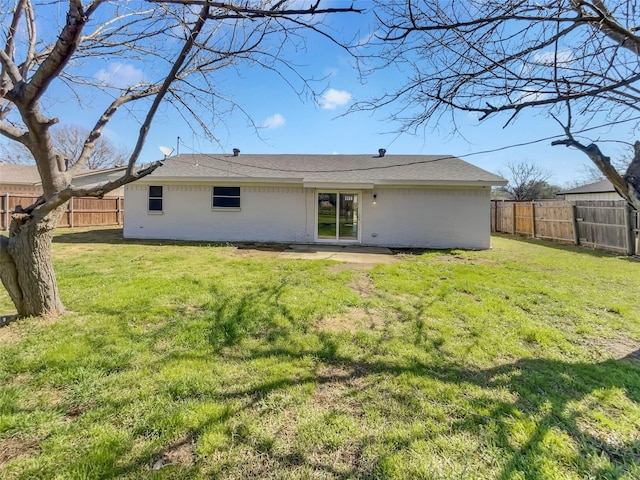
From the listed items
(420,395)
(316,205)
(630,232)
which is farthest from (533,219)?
(420,395)

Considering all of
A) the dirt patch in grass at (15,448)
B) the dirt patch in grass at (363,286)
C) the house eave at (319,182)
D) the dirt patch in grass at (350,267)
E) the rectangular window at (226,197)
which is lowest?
the dirt patch in grass at (15,448)

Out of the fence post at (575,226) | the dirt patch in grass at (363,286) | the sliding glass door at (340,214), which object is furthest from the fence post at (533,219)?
the dirt patch in grass at (363,286)

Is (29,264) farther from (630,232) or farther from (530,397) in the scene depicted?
(630,232)

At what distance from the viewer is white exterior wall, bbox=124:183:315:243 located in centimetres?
1202

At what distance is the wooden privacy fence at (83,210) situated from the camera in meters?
14.4

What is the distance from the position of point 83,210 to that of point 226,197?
10.2m

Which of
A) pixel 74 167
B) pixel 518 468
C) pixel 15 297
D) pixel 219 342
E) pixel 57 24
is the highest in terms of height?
pixel 57 24

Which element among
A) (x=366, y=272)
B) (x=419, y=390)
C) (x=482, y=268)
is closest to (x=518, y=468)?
(x=419, y=390)

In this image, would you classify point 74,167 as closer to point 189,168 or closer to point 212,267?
point 212,267

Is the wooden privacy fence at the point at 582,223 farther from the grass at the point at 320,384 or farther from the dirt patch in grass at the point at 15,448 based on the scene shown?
the dirt patch in grass at the point at 15,448

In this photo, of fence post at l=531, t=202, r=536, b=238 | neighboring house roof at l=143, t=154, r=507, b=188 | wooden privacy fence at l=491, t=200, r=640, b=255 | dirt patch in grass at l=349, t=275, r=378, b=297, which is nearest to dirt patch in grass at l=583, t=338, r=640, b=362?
dirt patch in grass at l=349, t=275, r=378, b=297

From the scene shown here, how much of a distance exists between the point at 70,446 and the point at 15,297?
3.01 meters

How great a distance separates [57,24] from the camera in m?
4.07

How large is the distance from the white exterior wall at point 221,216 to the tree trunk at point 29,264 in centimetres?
811
